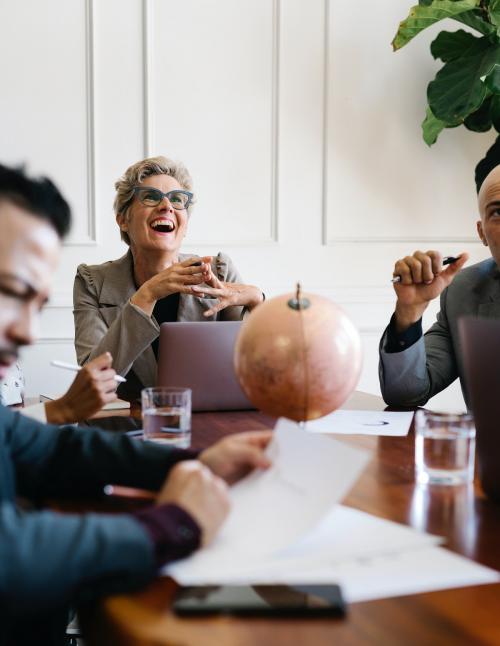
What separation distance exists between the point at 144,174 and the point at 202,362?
99cm

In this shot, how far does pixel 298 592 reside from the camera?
2.31ft

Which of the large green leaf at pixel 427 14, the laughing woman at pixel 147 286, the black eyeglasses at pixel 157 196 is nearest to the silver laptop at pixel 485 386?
the laughing woman at pixel 147 286

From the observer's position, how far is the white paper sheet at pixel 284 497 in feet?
2.59

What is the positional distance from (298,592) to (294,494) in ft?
0.58

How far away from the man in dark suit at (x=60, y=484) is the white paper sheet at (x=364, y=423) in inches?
19.8

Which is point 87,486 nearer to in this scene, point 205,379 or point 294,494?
point 294,494

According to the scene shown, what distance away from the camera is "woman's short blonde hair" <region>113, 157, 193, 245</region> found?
254cm

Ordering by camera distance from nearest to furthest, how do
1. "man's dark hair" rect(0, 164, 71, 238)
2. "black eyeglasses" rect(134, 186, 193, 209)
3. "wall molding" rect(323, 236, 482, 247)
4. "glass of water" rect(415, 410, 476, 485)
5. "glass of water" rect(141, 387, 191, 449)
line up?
"man's dark hair" rect(0, 164, 71, 238)
"glass of water" rect(415, 410, 476, 485)
"glass of water" rect(141, 387, 191, 449)
"black eyeglasses" rect(134, 186, 193, 209)
"wall molding" rect(323, 236, 482, 247)

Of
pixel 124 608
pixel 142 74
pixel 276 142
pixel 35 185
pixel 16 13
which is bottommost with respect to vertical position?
pixel 124 608

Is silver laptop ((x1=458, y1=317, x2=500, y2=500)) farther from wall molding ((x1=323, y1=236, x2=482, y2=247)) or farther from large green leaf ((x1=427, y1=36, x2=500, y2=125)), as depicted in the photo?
wall molding ((x1=323, y1=236, x2=482, y2=247))

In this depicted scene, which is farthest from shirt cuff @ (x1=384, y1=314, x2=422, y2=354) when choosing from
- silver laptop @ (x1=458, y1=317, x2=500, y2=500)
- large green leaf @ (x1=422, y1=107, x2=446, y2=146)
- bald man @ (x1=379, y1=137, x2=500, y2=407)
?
large green leaf @ (x1=422, y1=107, x2=446, y2=146)

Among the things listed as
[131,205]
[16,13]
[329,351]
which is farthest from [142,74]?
[329,351]

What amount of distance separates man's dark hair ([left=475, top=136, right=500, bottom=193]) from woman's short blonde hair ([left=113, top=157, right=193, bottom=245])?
1.63m

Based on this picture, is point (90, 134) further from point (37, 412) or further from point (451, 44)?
point (37, 412)
